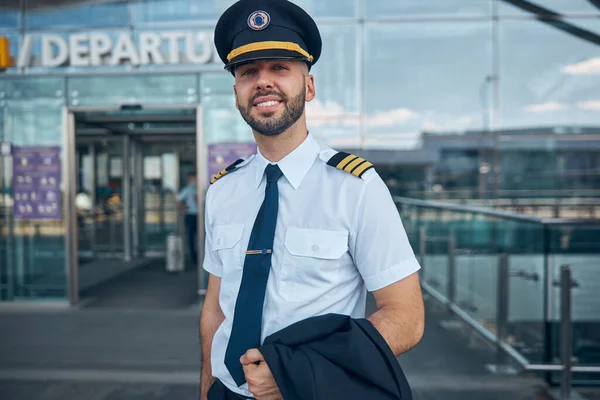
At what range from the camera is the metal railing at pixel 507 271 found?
383cm

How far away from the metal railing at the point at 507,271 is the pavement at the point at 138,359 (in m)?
0.14

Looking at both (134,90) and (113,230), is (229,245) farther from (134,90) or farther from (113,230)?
(113,230)

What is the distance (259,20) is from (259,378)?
77 centimetres

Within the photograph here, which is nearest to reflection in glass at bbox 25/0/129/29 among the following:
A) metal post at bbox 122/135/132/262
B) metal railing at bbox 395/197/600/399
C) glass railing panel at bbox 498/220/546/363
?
metal post at bbox 122/135/132/262

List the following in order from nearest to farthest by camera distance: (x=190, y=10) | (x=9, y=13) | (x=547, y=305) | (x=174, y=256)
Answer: (x=547, y=305), (x=9, y=13), (x=174, y=256), (x=190, y=10)

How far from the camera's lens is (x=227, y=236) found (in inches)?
56.6

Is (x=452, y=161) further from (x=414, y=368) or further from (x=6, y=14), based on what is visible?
(x=6, y=14)

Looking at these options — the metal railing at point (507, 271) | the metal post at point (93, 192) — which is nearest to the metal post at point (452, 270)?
the metal railing at point (507, 271)

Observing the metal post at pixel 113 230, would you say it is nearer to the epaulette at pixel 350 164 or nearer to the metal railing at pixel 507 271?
the metal railing at pixel 507 271

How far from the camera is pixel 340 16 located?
947cm

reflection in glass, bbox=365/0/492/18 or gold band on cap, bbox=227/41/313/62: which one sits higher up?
reflection in glass, bbox=365/0/492/18

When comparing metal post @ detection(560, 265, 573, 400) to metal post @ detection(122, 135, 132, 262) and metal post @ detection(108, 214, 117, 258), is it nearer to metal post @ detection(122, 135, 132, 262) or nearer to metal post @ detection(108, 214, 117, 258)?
metal post @ detection(122, 135, 132, 262)

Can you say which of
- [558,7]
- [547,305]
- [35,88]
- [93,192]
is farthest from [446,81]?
[547,305]

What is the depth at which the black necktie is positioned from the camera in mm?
1298
